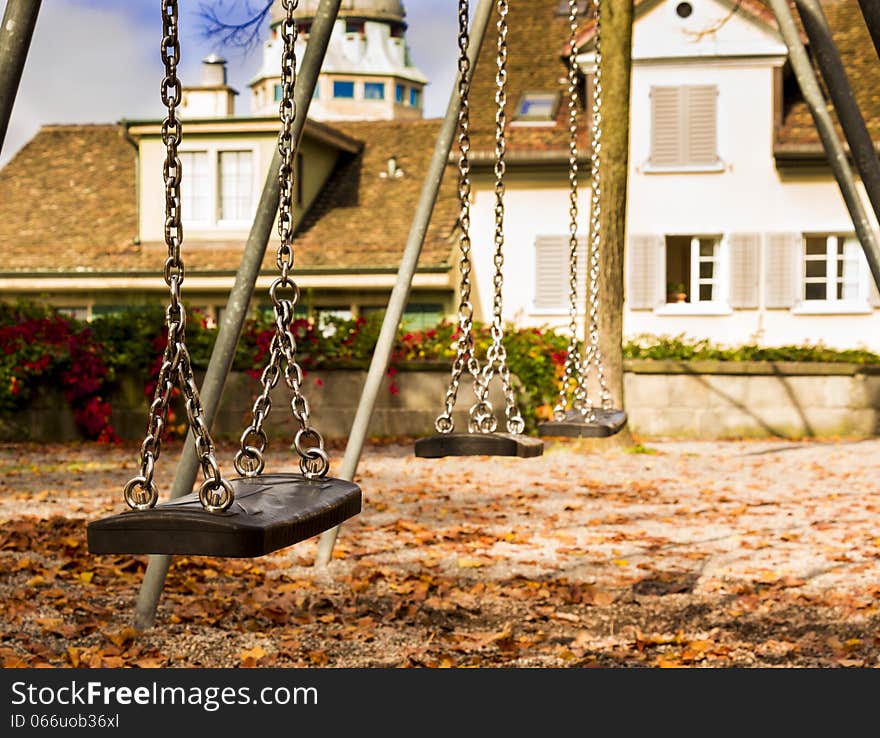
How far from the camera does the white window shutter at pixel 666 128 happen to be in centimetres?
2156

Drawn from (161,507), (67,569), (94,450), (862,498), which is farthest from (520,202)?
(161,507)

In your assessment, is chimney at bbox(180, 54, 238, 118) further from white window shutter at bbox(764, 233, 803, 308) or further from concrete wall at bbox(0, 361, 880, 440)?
concrete wall at bbox(0, 361, 880, 440)

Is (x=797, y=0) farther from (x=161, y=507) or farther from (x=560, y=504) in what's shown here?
(x=560, y=504)

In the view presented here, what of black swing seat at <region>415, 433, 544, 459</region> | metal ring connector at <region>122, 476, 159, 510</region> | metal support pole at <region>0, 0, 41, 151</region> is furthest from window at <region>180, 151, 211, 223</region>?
metal ring connector at <region>122, 476, 159, 510</region>

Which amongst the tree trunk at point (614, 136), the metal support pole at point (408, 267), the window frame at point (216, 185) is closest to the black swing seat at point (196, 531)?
the metal support pole at point (408, 267)

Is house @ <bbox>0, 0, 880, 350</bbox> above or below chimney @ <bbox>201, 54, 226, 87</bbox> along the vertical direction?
below

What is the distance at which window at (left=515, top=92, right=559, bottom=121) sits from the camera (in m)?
22.4

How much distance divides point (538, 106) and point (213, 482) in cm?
2084

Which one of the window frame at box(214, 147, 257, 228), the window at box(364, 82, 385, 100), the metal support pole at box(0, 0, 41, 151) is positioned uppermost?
the window at box(364, 82, 385, 100)

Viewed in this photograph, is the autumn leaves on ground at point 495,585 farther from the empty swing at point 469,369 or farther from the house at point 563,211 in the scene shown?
the house at point 563,211

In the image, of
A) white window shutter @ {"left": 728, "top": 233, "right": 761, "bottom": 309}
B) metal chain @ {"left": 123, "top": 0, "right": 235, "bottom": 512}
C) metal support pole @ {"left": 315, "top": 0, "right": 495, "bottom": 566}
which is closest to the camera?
metal chain @ {"left": 123, "top": 0, "right": 235, "bottom": 512}

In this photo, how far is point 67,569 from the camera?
704 centimetres

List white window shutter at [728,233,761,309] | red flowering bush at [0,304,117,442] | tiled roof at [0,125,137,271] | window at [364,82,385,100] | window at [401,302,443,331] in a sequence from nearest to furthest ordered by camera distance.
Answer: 1. red flowering bush at [0,304,117,442]
2. white window shutter at [728,233,761,309]
3. window at [401,302,443,331]
4. tiled roof at [0,125,137,271]
5. window at [364,82,385,100]

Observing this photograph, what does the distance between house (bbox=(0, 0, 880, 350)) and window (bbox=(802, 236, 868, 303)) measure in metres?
0.03
